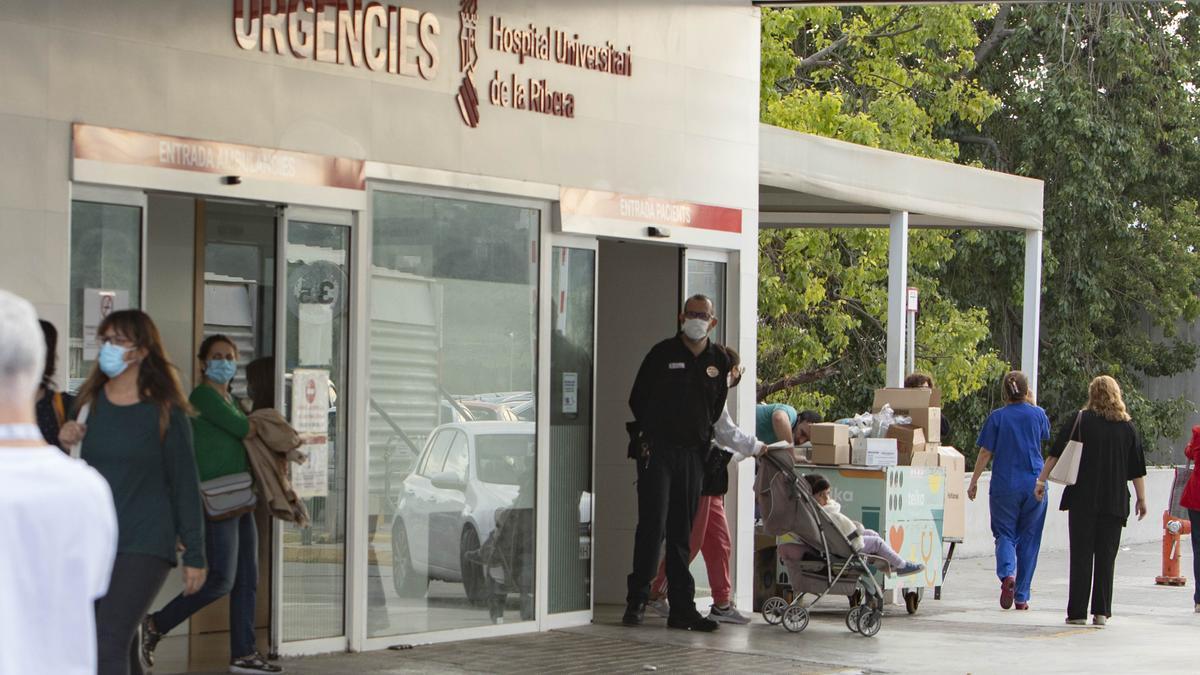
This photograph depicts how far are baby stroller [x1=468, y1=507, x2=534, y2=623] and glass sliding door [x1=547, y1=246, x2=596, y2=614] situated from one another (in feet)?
0.77

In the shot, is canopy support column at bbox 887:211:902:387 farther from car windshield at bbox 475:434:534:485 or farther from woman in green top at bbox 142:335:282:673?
woman in green top at bbox 142:335:282:673

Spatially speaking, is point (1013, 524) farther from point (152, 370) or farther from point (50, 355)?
point (152, 370)


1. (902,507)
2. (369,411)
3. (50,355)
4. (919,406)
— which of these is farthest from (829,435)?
(50,355)

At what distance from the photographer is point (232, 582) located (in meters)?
8.80

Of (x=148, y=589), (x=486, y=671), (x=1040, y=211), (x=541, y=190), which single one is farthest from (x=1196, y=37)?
(x=148, y=589)

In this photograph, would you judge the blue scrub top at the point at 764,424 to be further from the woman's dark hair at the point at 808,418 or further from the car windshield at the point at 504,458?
the car windshield at the point at 504,458

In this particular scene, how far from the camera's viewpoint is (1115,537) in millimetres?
13086

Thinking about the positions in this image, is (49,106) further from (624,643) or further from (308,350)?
(624,643)

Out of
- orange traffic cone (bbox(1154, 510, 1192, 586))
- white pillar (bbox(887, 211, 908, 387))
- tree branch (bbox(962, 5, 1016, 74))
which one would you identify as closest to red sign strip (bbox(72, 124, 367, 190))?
white pillar (bbox(887, 211, 908, 387))

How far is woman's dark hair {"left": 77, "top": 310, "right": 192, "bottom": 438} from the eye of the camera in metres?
6.88

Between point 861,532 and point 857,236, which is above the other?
point 857,236

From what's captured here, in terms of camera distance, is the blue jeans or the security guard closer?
the blue jeans

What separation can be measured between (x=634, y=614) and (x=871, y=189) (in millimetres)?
4871

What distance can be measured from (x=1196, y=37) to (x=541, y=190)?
25657 mm
